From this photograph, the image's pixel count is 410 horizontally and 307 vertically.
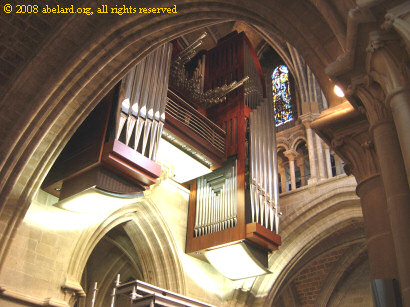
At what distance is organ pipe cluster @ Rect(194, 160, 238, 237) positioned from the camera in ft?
29.1

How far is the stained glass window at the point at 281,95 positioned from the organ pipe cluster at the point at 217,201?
419 cm

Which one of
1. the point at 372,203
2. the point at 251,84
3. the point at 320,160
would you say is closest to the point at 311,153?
the point at 320,160

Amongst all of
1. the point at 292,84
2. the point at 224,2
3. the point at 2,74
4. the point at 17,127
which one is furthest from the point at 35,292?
the point at 292,84

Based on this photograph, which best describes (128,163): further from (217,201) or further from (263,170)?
(263,170)

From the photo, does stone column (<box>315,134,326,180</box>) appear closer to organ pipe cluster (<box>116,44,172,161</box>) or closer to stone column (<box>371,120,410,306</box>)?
organ pipe cluster (<box>116,44,172,161</box>)

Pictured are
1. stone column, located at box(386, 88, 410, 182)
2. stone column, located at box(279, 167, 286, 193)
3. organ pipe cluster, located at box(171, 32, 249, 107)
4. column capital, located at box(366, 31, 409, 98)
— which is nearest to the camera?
stone column, located at box(386, 88, 410, 182)

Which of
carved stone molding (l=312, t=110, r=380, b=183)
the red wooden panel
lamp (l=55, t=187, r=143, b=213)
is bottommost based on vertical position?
carved stone molding (l=312, t=110, r=380, b=183)

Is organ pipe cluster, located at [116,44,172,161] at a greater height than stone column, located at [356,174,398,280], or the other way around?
organ pipe cluster, located at [116,44,172,161]

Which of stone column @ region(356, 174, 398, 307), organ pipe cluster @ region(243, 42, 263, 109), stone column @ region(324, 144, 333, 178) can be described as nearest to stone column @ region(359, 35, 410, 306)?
stone column @ region(356, 174, 398, 307)

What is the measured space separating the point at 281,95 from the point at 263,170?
4665 mm

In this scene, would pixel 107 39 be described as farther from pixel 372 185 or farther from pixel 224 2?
pixel 372 185

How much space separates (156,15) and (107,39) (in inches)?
31.5

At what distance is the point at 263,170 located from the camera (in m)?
9.70

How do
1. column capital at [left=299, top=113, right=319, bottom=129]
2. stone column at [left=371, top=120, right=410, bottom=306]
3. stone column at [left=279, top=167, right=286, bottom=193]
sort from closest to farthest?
stone column at [left=371, top=120, right=410, bottom=306]
stone column at [left=279, top=167, right=286, bottom=193]
column capital at [left=299, top=113, right=319, bottom=129]
